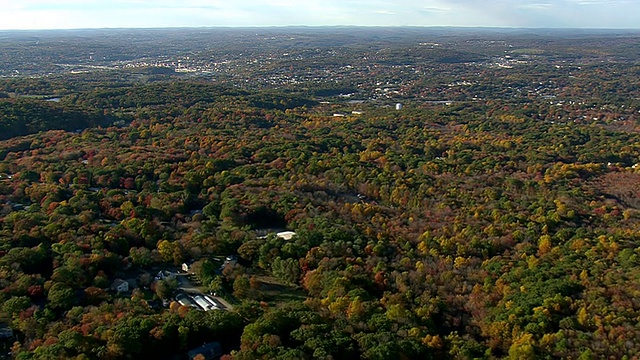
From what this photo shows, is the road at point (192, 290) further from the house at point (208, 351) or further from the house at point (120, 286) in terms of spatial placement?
A: the house at point (208, 351)

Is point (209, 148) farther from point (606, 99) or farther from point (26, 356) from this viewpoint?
point (606, 99)

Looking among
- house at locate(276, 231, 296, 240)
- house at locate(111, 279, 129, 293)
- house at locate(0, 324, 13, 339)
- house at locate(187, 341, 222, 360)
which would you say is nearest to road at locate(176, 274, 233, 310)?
house at locate(111, 279, 129, 293)

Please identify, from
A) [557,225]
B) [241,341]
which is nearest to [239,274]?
[241,341]

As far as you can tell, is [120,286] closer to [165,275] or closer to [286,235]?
[165,275]

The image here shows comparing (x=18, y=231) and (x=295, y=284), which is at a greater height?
(x=18, y=231)

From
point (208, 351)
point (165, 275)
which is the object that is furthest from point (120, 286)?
point (208, 351)

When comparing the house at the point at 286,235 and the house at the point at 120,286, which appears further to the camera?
the house at the point at 286,235

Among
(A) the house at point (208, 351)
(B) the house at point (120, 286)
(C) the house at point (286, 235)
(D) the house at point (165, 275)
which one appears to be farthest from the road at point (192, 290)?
(C) the house at point (286, 235)

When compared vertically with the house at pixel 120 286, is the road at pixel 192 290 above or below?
below
